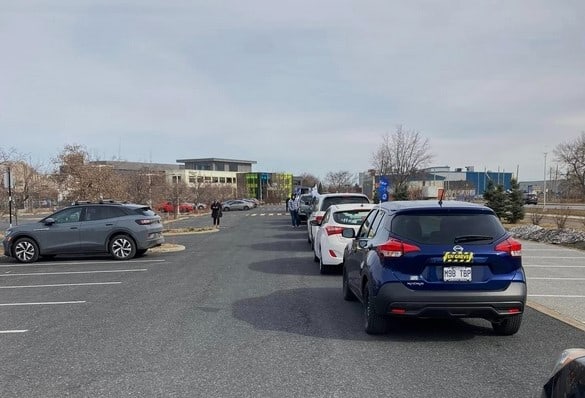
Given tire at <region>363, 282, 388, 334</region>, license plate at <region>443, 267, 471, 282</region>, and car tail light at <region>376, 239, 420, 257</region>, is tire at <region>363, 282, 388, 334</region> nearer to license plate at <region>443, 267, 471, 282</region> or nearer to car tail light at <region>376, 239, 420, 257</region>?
car tail light at <region>376, 239, 420, 257</region>

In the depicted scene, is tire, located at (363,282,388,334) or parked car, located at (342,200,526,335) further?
tire, located at (363,282,388,334)

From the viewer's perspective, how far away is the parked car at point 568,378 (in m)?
2.37

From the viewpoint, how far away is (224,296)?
8.80 metres

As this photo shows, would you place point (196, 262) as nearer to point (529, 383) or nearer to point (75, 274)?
point (75, 274)

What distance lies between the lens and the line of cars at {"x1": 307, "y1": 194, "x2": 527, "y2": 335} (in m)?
5.70

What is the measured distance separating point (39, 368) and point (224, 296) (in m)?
3.92

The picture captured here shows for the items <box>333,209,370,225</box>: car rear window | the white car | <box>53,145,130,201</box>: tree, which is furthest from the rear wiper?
<box>53,145,130,201</box>: tree

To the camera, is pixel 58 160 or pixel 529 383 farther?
pixel 58 160

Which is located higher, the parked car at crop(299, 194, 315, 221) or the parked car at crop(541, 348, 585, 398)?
the parked car at crop(541, 348, 585, 398)

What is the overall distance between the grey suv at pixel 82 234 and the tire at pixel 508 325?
1093 centimetres

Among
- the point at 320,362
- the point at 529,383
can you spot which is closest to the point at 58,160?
the point at 320,362

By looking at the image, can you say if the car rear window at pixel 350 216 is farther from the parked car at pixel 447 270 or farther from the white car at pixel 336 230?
the parked car at pixel 447 270

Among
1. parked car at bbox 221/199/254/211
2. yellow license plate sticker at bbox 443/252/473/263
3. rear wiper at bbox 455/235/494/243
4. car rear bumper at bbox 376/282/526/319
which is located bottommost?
parked car at bbox 221/199/254/211

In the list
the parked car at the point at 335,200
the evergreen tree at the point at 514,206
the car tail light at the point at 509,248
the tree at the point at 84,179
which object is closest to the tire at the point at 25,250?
the tree at the point at 84,179
